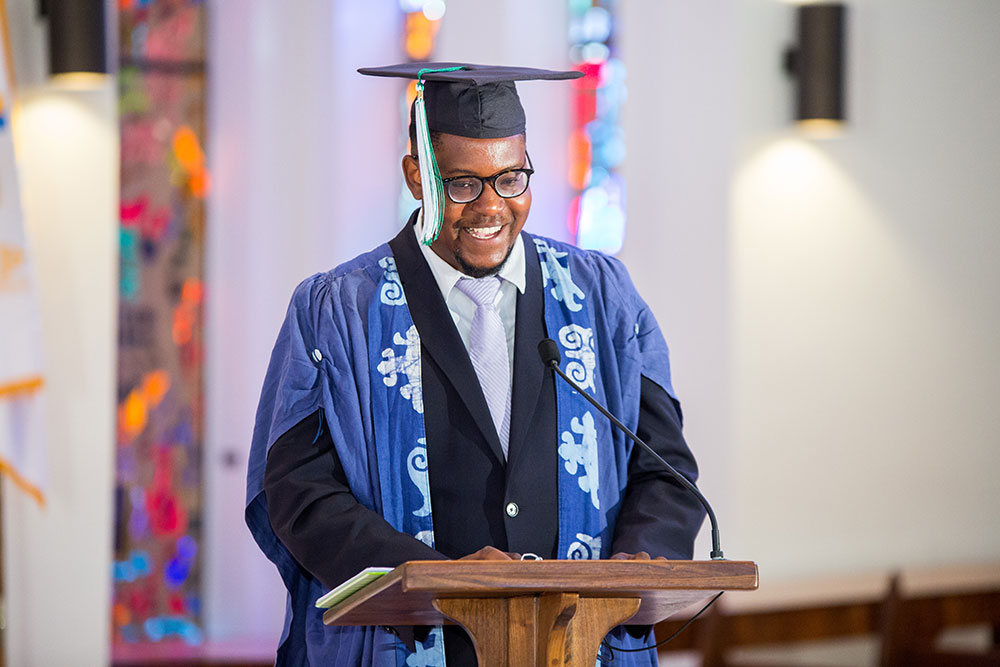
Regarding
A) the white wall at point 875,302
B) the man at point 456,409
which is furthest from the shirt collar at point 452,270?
the white wall at point 875,302

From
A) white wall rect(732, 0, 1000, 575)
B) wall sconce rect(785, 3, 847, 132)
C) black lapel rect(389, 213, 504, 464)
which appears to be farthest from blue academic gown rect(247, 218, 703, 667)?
wall sconce rect(785, 3, 847, 132)

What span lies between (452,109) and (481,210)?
0.18 meters

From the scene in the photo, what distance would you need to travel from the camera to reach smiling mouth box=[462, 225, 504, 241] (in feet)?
7.62

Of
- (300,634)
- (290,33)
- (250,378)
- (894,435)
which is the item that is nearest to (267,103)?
(290,33)

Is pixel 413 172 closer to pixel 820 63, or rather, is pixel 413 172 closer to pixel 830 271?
pixel 820 63

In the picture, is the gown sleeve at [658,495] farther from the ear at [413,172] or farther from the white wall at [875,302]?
the white wall at [875,302]

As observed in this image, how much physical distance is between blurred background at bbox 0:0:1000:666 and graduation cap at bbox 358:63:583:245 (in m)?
2.86

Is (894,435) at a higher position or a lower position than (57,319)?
lower

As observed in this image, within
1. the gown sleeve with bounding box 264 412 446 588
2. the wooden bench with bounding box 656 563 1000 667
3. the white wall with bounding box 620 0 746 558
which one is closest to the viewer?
the gown sleeve with bounding box 264 412 446 588

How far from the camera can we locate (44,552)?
461cm

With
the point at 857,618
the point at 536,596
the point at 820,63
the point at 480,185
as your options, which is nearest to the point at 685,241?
the point at 820,63

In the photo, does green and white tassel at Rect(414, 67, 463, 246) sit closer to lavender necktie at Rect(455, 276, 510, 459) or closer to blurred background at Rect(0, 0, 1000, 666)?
lavender necktie at Rect(455, 276, 510, 459)

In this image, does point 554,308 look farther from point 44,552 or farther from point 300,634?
point 44,552

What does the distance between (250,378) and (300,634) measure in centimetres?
300
